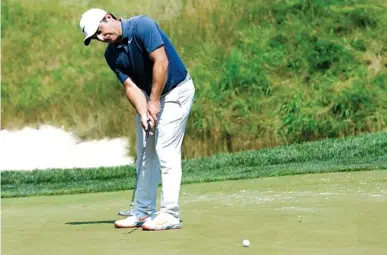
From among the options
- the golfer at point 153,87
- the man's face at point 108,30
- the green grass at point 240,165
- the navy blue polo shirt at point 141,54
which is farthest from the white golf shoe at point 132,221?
the green grass at point 240,165

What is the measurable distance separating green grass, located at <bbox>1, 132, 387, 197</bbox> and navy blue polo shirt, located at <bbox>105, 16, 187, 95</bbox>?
5985mm

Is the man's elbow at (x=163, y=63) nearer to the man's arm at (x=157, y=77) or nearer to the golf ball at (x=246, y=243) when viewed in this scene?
the man's arm at (x=157, y=77)

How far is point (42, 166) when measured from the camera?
20031 millimetres

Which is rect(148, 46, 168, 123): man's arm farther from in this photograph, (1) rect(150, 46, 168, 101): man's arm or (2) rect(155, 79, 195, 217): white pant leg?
(2) rect(155, 79, 195, 217): white pant leg

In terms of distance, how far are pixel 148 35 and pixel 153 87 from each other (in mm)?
365

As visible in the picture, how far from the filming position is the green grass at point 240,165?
14.5 meters

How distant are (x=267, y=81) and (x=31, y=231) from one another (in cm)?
1317

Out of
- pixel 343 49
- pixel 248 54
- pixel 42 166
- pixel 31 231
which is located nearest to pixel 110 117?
pixel 42 166

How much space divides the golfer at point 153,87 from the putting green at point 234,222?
0.24 meters

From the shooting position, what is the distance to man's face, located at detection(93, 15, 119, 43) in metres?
7.47

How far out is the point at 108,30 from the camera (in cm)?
747

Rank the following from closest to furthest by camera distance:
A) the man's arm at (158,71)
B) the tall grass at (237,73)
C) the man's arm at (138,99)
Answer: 1. the man's arm at (158,71)
2. the man's arm at (138,99)
3. the tall grass at (237,73)

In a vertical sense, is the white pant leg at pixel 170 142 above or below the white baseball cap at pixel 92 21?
below

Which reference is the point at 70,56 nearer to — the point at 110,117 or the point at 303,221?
the point at 110,117
